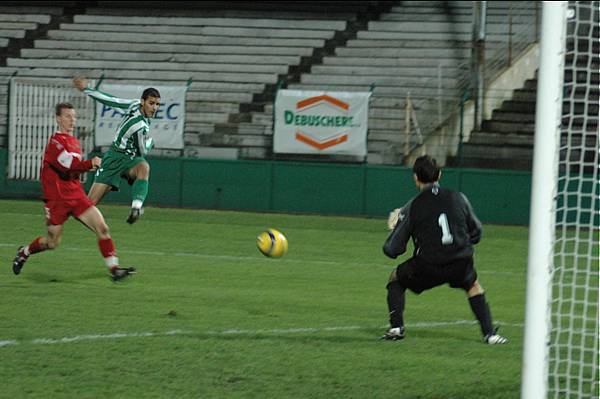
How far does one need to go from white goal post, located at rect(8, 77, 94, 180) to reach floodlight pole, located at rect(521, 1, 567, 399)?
19845mm

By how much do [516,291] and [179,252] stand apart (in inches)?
188

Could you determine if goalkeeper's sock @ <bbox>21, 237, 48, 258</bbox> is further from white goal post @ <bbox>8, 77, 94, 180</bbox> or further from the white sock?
white goal post @ <bbox>8, 77, 94, 180</bbox>

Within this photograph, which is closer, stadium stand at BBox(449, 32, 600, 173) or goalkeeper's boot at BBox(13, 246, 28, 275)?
goalkeeper's boot at BBox(13, 246, 28, 275)

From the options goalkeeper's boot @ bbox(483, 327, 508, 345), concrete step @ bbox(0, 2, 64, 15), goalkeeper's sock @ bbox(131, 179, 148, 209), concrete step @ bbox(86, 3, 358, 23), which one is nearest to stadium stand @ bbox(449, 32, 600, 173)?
concrete step @ bbox(86, 3, 358, 23)

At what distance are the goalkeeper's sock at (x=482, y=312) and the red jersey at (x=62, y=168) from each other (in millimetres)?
4585

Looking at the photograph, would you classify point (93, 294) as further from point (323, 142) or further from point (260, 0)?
point (260, 0)

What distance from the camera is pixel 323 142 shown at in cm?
2416

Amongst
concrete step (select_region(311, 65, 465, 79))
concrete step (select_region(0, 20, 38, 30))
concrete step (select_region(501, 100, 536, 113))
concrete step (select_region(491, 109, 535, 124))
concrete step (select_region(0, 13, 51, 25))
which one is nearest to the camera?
concrete step (select_region(491, 109, 535, 124))

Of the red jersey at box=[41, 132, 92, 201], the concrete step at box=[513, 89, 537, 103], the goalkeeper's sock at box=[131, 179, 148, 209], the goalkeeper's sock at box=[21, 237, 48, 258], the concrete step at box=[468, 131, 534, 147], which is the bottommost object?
the goalkeeper's sock at box=[21, 237, 48, 258]

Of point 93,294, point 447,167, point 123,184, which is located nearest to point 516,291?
point 93,294

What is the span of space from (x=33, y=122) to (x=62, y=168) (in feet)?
44.1

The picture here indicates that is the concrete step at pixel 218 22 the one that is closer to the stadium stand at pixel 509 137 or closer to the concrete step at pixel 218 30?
the concrete step at pixel 218 30

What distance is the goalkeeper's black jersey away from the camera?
8.88m

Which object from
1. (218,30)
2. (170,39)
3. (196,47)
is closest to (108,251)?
(196,47)
